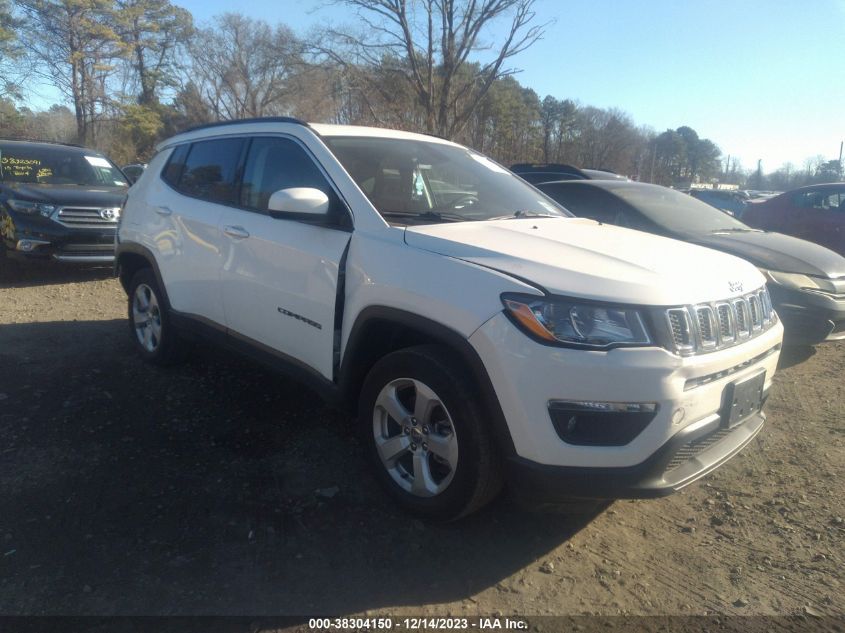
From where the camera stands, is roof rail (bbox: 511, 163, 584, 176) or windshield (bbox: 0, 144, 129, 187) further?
roof rail (bbox: 511, 163, 584, 176)

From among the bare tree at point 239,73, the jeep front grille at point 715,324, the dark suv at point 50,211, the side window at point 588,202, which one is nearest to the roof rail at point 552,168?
the side window at point 588,202

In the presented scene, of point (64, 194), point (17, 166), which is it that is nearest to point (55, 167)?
point (17, 166)

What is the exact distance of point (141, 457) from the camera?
3.60 metres

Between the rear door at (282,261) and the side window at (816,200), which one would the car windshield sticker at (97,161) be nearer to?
the rear door at (282,261)

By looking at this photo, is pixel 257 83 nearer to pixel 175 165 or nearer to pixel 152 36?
pixel 152 36

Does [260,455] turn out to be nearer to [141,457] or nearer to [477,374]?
[141,457]

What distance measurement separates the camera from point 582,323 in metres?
2.45

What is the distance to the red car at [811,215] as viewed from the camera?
1010 centimetres

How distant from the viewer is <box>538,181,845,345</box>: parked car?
5285mm

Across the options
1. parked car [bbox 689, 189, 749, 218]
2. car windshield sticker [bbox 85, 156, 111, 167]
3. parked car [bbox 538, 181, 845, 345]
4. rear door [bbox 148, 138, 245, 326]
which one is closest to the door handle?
rear door [bbox 148, 138, 245, 326]

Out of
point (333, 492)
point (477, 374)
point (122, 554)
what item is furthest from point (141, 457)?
point (477, 374)

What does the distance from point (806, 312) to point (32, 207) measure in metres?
8.62

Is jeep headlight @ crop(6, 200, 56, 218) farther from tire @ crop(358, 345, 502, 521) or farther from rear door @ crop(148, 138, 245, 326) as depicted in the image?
tire @ crop(358, 345, 502, 521)

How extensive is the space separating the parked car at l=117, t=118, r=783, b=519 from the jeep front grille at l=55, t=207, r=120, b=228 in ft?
15.3
